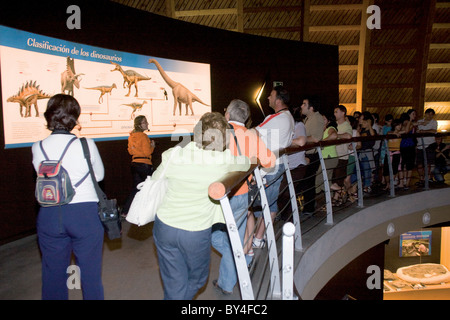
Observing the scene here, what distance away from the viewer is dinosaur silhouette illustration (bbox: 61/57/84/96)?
4438 millimetres

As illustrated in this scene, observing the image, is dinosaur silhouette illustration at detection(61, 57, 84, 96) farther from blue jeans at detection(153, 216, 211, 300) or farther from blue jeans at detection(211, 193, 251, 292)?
blue jeans at detection(153, 216, 211, 300)

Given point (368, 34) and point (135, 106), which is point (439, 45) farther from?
point (135, 106)

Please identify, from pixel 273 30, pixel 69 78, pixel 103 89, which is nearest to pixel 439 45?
pixel 273 30

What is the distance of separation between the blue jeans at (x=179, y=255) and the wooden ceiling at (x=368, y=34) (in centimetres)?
916

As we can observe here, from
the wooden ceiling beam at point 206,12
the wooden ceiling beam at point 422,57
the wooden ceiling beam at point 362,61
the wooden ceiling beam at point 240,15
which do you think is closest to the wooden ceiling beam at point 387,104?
the wooden ceiling beam at point 422,57

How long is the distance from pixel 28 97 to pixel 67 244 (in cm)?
266

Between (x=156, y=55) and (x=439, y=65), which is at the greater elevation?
(x=439, y=65)

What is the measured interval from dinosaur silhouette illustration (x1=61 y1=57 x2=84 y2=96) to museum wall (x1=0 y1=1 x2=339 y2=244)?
0.32 metres

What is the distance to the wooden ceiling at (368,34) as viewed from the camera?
10305 mm

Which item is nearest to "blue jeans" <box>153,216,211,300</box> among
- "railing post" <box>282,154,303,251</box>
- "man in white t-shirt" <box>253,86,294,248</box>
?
"man in white t-shirt" <box>253,86,294,248</box>

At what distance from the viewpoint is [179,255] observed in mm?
1887

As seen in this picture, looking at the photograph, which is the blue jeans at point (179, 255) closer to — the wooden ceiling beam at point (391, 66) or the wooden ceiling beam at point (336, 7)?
the wooden ceiling beam at point (336, 7)
